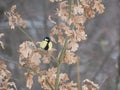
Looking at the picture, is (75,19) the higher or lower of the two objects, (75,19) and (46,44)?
the higher

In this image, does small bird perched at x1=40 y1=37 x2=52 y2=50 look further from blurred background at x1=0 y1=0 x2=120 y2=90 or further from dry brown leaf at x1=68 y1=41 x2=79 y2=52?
blurred background at x1=0 y1=0 x2=120 y2=90

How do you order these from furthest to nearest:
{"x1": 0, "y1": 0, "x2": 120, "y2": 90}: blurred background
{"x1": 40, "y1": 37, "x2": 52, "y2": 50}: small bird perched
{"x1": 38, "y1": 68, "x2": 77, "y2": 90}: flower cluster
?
{"x1": 0, "y1": 0, "x2": 120, "y2": 90}: blurred background → {"x1": 38, "y1": 68, "x2": 77, "y2": 90}: flower cluster → {"x1": 40, "y1": 37, "x2": 52, "y2": 50}: small bird perched

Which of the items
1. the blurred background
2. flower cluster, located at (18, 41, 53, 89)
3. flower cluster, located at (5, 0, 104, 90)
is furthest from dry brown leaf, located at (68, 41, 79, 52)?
the blurred background

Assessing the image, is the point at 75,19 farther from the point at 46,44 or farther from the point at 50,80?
the point at 50,80

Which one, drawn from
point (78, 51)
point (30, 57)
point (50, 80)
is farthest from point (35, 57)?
point (78, 51)

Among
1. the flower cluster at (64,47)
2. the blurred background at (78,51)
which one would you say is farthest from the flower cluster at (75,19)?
the blurred background at (78,51)

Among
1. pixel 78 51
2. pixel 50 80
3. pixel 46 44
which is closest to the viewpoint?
pixel 46 44
